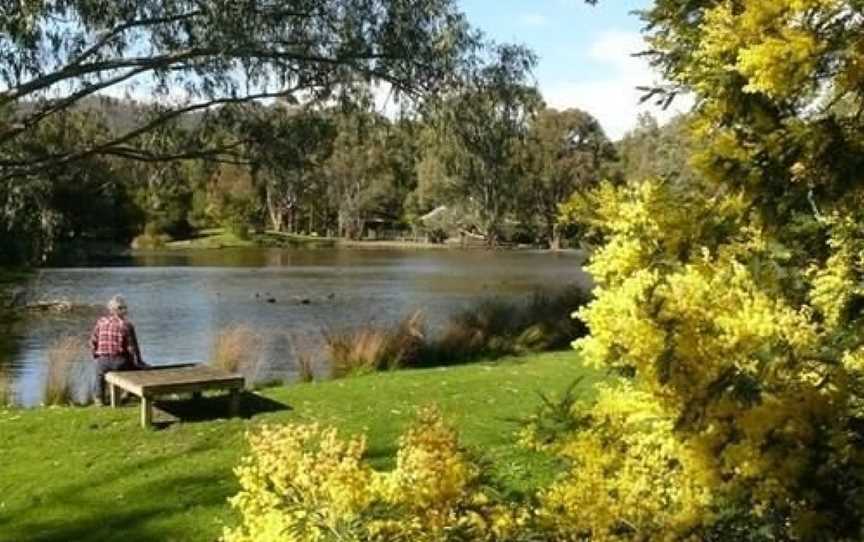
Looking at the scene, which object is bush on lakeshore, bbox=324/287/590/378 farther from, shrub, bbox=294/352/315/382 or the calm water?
the calm water

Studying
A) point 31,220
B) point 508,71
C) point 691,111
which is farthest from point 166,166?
point 691,111

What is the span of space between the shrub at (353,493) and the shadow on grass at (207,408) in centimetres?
585

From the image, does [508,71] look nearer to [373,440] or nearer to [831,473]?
[373,440]

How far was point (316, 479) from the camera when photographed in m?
2.14

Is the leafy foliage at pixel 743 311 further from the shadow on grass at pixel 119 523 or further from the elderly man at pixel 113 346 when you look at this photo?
the elderly man at pixel 113 346

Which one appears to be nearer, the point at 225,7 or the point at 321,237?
the point at 225,7

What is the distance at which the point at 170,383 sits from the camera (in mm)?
7742

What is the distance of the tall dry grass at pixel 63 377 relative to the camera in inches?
398

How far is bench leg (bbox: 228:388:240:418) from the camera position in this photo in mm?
7996

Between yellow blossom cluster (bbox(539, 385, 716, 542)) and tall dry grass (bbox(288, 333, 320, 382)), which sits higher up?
yellow blossom cluster (bbox(539, 385, 716, 542))

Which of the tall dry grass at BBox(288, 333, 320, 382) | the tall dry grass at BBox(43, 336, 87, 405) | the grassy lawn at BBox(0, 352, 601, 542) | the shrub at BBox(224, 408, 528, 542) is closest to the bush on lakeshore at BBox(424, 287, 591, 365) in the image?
the tall dry grass at BBox(288, 333, 320, 382)

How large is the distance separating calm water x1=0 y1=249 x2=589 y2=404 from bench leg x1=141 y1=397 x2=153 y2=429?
205 inches

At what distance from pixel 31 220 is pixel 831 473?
13.1 m

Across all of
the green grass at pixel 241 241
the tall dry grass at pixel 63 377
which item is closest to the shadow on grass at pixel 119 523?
the tall dry grass at pixel 63 377
